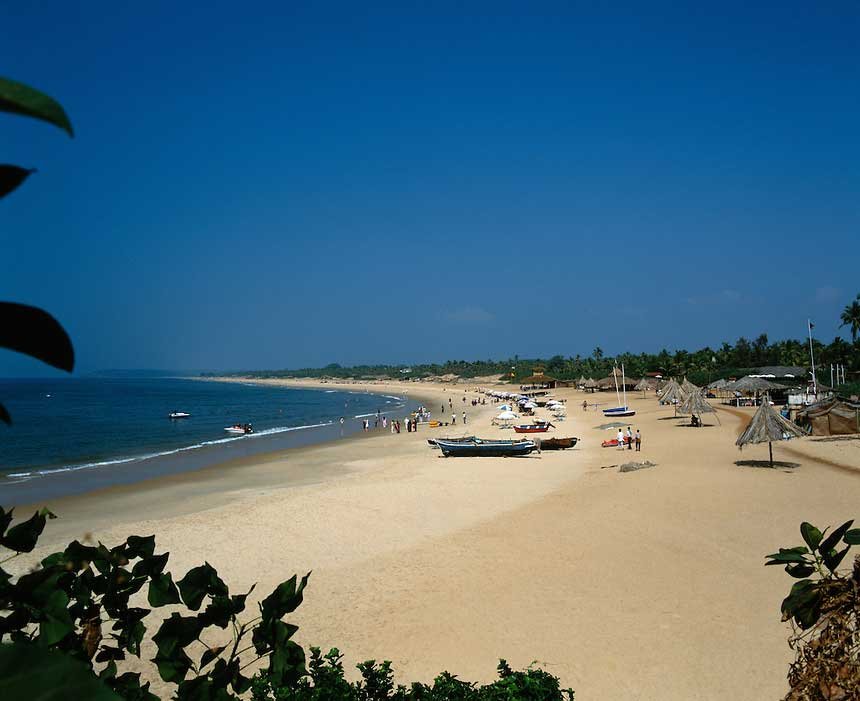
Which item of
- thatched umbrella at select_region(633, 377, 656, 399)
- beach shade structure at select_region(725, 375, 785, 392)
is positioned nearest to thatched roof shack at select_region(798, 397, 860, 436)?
beach shade structure at select_region(725, 375, 785, 392)

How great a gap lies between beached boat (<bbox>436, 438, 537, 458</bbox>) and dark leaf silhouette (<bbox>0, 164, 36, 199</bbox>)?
29.4 meters

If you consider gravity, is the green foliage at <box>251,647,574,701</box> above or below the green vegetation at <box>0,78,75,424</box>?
below

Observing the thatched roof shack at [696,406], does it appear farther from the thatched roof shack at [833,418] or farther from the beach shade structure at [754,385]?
the beach shade structure at [754,385]

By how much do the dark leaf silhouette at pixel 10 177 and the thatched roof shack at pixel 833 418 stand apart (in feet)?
108

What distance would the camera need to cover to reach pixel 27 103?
528 mm

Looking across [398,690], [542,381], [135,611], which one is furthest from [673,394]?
[542,381]

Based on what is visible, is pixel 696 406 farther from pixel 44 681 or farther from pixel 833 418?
pixel 44 681

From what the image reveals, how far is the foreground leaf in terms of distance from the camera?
541 mm

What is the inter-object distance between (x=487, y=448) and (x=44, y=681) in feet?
97.9

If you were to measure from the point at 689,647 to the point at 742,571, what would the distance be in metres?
3.64

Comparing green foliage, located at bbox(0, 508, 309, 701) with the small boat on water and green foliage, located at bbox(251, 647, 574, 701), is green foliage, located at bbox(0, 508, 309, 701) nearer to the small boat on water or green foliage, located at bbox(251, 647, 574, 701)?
green foliage, located at bbox(251, 647, 574, 701)

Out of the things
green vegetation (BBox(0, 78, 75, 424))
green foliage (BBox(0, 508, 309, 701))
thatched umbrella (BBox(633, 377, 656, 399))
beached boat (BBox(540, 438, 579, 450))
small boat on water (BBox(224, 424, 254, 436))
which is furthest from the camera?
thatched umbrella (BBox(633, 377, 656, 399))

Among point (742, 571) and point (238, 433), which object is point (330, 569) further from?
point (238, 433)

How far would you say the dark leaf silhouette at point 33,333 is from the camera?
0.71 metres
